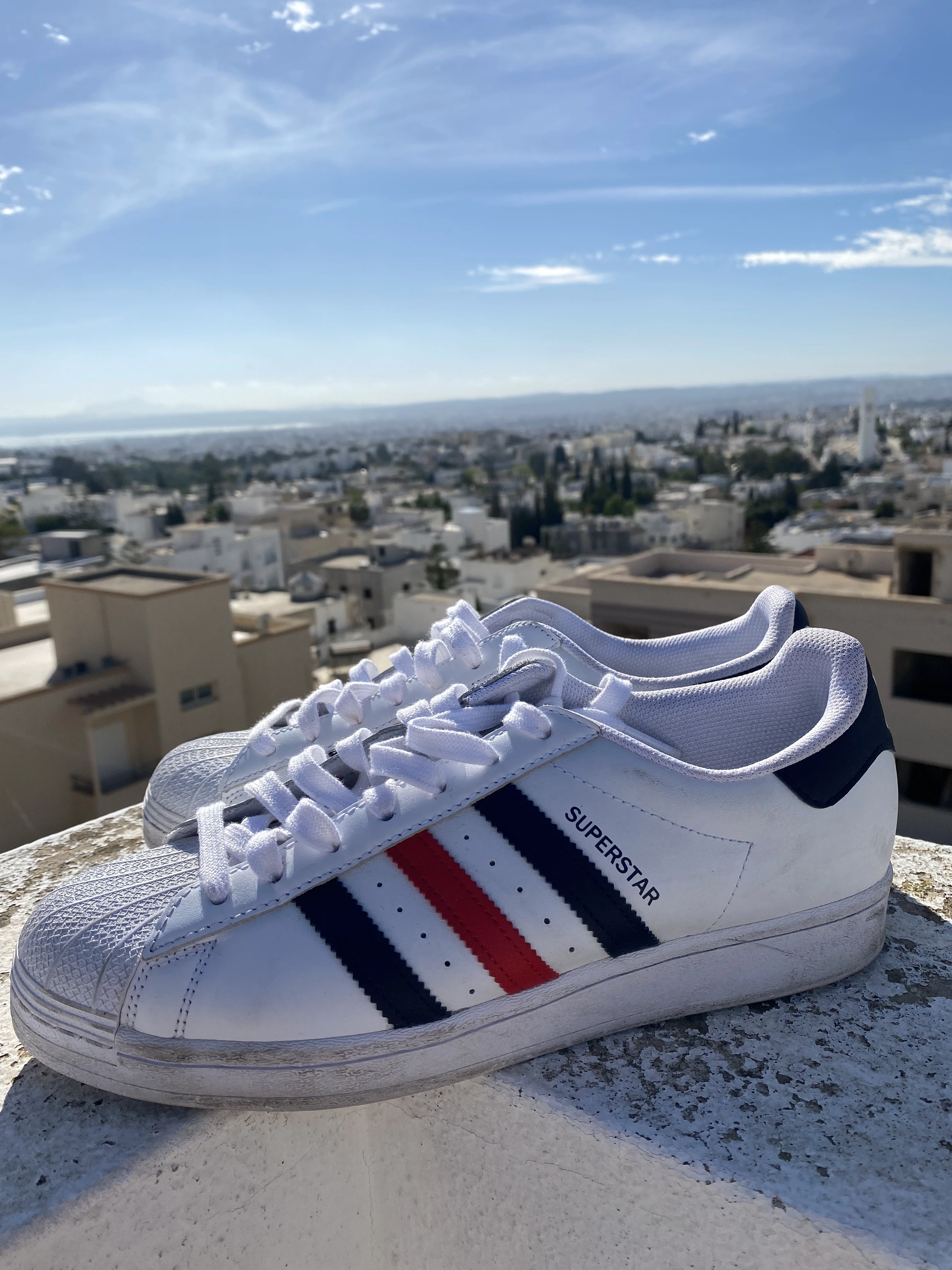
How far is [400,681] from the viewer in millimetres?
1396

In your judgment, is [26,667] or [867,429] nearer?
[26,667]

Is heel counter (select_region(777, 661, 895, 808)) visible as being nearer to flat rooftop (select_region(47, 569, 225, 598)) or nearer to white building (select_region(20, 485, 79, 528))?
flat rooftop (select_region(47, 569, 225, 598))

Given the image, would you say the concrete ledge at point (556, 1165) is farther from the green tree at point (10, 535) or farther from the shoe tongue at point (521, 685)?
the green tree at point (10, 535)

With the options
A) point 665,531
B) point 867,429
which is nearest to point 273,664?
point 665,531

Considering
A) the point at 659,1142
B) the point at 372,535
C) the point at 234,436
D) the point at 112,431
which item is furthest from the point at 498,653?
the point at 112,431

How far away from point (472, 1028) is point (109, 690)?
949cm

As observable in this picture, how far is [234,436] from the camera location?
125375 mm

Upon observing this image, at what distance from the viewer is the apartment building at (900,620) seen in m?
9.07

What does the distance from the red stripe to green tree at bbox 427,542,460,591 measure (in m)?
26.2

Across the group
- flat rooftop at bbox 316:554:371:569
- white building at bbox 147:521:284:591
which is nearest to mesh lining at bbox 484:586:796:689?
white building at bbox 147:521:284:591

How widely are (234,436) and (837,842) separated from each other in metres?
133

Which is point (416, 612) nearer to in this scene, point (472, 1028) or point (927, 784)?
point (927, 784)

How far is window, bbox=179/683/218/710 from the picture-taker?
9.88 m

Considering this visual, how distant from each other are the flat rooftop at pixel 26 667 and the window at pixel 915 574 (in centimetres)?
964
